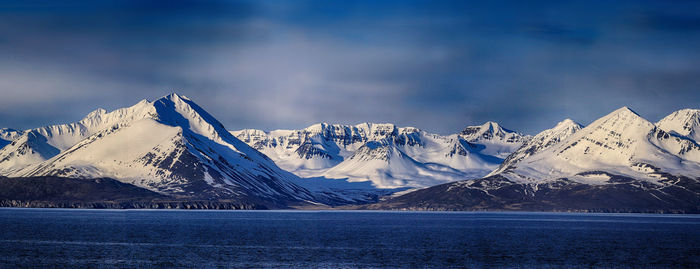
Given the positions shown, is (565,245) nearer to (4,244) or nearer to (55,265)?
(55,265)

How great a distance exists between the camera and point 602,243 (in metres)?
187

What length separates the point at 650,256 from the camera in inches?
5955

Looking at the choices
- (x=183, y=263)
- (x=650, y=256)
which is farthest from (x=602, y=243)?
(x=183, y=263)

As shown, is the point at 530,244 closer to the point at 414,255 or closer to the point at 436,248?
the point at 436,248

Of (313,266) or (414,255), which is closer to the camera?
(313,266)

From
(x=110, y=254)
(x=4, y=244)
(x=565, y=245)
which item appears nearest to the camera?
(x=110, y=254)

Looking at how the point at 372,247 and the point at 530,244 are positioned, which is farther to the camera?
the point at 530,244

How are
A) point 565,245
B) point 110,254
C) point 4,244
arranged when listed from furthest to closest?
point 565,245
point 4,244
point 110,254

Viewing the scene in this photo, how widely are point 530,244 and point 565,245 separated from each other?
8.14 meters

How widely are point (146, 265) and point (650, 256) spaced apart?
318 feet

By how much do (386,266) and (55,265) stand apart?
54.4 metres

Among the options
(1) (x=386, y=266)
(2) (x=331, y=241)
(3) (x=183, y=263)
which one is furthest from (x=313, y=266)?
(2) (x=331, y=241)

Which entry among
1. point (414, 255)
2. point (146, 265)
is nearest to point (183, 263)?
point (146, 265)

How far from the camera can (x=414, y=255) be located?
149 m
